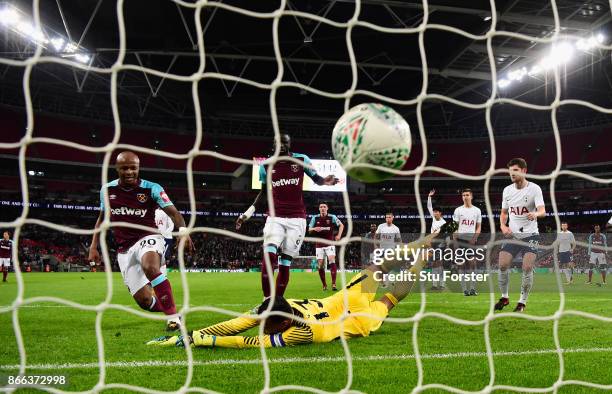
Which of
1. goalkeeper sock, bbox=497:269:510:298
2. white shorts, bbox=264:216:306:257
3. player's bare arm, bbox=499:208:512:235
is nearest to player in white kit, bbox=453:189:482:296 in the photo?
player's bare arm, bbox=499:208:512:235

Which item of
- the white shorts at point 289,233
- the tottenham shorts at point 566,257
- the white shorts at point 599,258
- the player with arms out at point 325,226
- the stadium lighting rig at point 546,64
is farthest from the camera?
the stadium lighting rig at point 546,64

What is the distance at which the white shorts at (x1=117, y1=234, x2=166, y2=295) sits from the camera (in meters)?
5.04

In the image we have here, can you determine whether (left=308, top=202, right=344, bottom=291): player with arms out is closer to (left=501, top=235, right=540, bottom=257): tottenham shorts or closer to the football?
(left=501, top=235, right=540, bottom=257): tottenham shorts

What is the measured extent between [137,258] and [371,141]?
10.5ft

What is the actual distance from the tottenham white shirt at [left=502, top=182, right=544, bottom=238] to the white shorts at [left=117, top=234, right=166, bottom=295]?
4.83 meters

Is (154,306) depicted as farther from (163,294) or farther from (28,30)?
(28,30)

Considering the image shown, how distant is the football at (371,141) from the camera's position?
305cm

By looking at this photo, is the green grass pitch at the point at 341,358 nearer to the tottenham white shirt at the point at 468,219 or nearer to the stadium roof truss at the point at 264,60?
the tottenham white shirt at the point at 468,219

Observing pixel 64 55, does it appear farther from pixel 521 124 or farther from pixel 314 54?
pixel 521 124

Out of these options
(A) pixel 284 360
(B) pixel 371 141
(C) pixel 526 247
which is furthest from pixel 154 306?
(C) pixel 526 247

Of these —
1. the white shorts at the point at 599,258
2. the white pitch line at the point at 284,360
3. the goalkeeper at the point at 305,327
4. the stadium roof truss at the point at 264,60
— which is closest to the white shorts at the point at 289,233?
the goalkeeper at the point at 305,327

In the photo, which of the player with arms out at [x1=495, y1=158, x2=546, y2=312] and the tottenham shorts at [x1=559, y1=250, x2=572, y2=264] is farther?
the tottenham shorts at [x1=559, y1=250, x2=572, y2=264]

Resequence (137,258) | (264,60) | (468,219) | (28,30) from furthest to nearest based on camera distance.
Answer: (264,60) → (28,30) → (468,219) → (137,258)

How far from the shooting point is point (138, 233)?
5156mm
